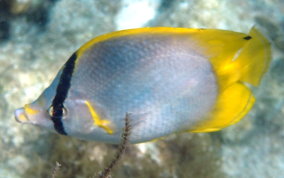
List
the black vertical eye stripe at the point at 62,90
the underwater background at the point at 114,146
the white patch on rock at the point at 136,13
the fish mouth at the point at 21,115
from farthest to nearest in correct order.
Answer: the white patch on rock at the point at 136,13 < the underwater background at the point at 114,146 < the fish mouth at the point at 21,115 < the black vertical eye stripe at the point at 62,90

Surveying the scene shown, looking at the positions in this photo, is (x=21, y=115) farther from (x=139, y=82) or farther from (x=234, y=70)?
(x=234, y=70)

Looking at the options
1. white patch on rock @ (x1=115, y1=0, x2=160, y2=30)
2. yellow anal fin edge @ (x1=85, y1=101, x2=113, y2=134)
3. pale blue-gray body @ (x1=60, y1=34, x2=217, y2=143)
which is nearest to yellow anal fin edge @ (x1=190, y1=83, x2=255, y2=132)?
pale blue-gray body @ (x1=60, y1=34, x2=217, y2=143)

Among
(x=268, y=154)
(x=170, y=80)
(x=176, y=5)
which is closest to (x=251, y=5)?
(x=176, y=5)

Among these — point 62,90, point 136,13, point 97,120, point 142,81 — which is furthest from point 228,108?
point 136,13

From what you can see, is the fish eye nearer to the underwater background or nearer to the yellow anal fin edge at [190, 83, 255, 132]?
the underwater background

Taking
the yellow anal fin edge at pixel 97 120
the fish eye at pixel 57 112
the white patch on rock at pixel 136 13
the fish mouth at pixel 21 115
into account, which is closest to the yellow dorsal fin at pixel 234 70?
the yellow anal fin edge at pixel 97 120

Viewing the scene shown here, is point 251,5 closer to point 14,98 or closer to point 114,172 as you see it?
point 114,172

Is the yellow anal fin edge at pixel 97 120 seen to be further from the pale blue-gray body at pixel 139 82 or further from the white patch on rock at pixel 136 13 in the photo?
the white patch on rock at pixel 136 13
